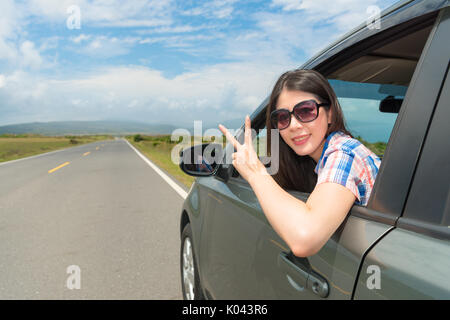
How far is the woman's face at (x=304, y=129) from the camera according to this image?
4.58 feet

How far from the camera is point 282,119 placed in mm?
1452

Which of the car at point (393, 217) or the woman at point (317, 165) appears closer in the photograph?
the car at point (393, 217)

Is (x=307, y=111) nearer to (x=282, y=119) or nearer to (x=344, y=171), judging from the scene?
(x=282, y=119)

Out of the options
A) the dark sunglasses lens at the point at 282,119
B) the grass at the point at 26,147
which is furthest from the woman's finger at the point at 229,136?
the grass at the point at 26,147

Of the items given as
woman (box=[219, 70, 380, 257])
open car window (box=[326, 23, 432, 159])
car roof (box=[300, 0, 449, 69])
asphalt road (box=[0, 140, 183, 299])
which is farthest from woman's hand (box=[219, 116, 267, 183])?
asphalt road (box=[0, 140, 183, 299])

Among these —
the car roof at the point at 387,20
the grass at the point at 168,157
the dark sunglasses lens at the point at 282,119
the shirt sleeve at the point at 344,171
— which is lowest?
the shirt sleeve at the point at 344,171

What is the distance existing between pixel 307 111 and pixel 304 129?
2.9 inches

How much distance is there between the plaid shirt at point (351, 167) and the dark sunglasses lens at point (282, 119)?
21 centimetres

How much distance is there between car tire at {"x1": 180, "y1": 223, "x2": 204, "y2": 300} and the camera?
8.56 ft

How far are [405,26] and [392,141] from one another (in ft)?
1.39

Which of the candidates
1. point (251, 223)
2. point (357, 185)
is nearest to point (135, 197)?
point (251, 223)

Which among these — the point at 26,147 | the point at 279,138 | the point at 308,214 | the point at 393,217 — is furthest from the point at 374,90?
the point at 26,147

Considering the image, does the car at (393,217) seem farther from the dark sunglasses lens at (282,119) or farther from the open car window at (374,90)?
the dark sunglasses lens at (282,119)

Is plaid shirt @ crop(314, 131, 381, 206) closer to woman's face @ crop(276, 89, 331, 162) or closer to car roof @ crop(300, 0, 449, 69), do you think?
woman's face @ crop(276, 89, 331, 162)
